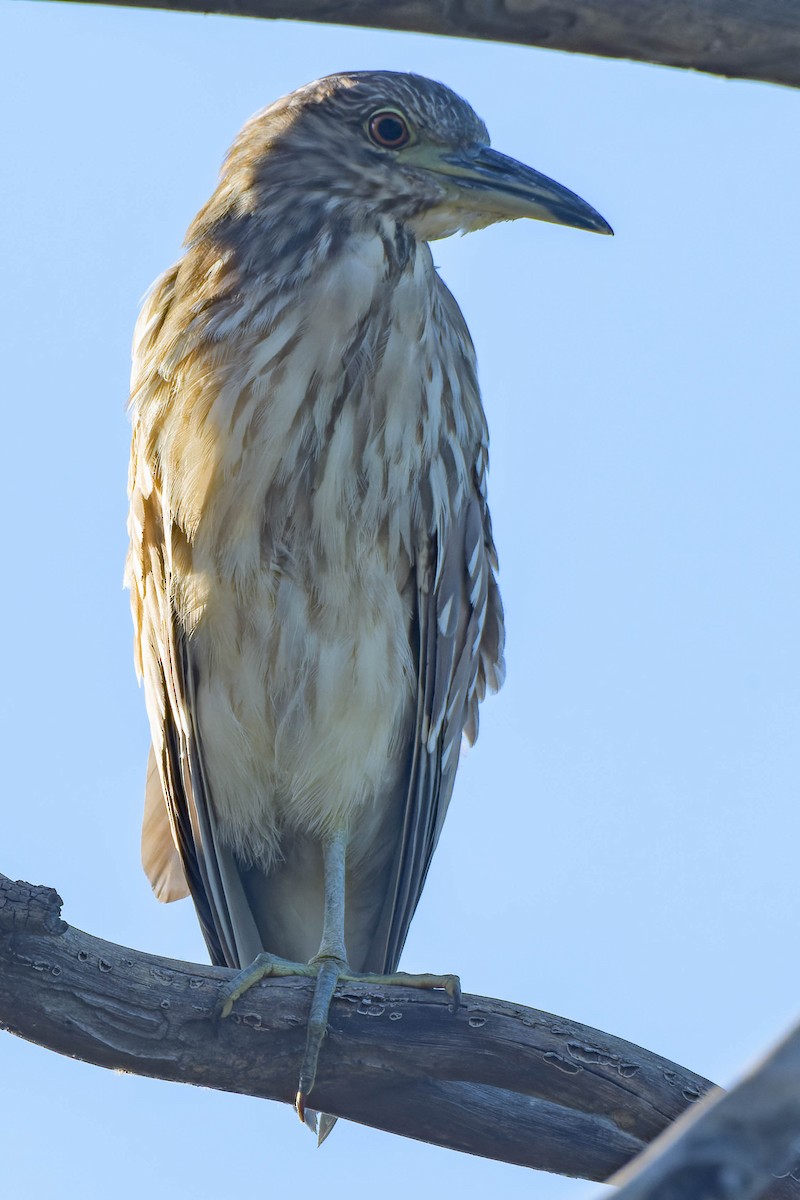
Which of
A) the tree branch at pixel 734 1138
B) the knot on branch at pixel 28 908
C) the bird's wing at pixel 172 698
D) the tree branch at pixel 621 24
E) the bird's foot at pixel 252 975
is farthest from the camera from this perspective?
the bird's wing at pixel 172 698

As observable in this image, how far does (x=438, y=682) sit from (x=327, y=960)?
79 cm

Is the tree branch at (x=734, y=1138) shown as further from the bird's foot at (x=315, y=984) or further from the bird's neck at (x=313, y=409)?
the bird's neck at (x=313, y=409)

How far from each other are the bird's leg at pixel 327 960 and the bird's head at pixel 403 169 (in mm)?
1539

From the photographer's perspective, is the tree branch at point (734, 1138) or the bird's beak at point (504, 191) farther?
the bird's beak at point (504, 191)

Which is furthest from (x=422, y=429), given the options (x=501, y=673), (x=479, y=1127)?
(x=479, y=1127)

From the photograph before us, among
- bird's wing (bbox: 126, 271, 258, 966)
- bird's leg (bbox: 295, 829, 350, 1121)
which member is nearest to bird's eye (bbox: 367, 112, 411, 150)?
bird's wing (bbox: 126, 271, 258, 966)

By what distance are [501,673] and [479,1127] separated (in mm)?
1522

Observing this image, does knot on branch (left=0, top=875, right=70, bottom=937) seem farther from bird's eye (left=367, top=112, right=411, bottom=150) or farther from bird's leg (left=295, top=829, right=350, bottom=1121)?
bird's eye (left=367, top=112, right=411, bottom=150)

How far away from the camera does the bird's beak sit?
10.2 ft

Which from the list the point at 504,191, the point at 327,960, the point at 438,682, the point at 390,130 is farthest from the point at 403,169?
the point at 327,960

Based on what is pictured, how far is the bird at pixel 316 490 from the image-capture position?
122 inches

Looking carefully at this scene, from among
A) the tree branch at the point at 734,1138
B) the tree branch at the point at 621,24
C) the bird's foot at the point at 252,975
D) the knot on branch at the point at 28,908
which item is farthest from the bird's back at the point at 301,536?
the tree branch at the point at 734,1138

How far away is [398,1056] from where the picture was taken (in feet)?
8.42

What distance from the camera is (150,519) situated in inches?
130
